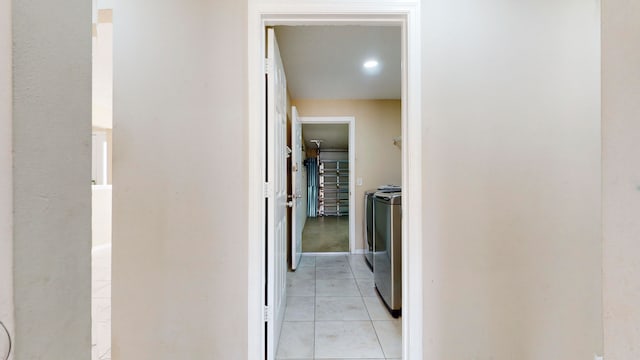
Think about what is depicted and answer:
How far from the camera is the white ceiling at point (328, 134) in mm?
6219

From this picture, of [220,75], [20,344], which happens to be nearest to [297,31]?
[220,75]

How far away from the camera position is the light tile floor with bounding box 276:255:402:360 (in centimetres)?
195

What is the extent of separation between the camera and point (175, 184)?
154cm

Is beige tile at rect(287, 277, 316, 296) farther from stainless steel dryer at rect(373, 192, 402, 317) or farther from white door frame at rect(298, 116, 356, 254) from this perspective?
white door frame at rect(298, 116, 356, 254)

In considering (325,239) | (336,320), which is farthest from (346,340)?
(325,239)

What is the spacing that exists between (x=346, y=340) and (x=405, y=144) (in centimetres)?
146

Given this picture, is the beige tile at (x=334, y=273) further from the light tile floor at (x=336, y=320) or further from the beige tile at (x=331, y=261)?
the beige tile at (x=331, y=261)

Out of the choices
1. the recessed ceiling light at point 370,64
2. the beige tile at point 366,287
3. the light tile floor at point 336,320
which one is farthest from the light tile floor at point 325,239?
the recessed ceiling light at point 370,64

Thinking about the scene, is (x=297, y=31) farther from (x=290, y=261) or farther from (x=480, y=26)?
(x=290, y=261)

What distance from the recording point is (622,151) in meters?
0.55

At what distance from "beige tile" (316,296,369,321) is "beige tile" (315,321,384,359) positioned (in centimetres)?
8

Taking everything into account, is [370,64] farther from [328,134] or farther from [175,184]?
[328,134]
